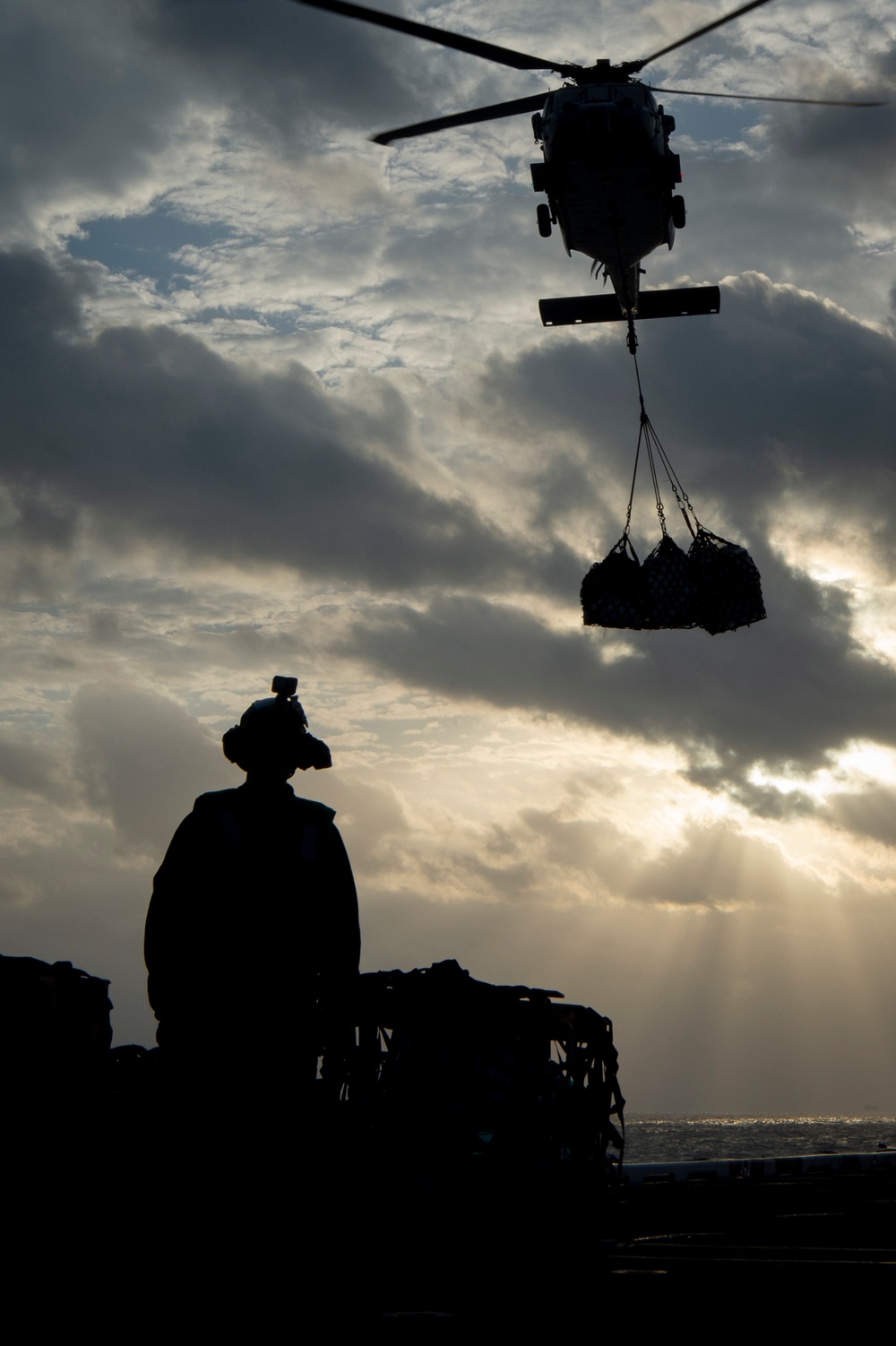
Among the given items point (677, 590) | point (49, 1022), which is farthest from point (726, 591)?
point (49, 1022)

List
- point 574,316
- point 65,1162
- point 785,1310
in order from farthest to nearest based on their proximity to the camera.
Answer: point 574,316 < point 65,1162 < point 785,1310

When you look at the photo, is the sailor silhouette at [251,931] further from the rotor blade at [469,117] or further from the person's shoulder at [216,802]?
the rotor blade at [469,117]

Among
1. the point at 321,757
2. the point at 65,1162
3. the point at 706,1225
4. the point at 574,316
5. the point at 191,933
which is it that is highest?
the point at 574,316

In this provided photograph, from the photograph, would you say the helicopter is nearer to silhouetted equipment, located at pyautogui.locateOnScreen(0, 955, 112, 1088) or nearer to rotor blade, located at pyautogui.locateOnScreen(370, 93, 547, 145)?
rotor blade, located at pyautogui.locateOnScreen(370, 93, 547, 145)

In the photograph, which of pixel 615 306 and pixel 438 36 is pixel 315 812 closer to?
pixel 438 36

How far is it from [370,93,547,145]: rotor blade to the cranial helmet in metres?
12.7

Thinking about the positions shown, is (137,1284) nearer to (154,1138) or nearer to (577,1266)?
(154,1138)

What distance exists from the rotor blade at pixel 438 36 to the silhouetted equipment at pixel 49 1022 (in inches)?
476

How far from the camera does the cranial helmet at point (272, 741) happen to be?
6.53m

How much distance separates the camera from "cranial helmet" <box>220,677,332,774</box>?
6527mm

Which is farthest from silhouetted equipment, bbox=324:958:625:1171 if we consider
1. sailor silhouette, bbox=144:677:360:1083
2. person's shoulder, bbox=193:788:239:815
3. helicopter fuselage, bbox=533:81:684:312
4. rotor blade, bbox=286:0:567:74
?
helicopter fuselage, bbox=533:81:684:312

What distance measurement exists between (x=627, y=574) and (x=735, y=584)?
69.3 inches

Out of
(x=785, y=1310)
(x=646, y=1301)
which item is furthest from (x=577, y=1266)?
(x=785, y=1310)

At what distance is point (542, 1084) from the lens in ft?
21.1
